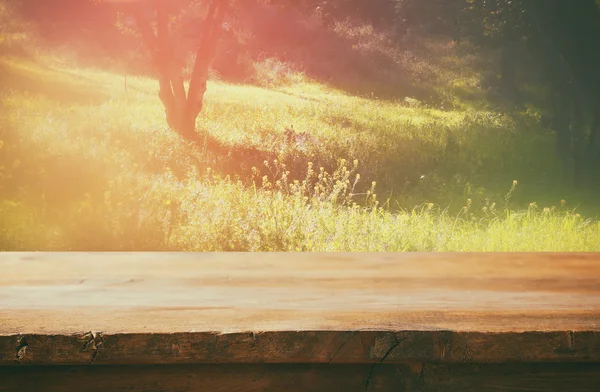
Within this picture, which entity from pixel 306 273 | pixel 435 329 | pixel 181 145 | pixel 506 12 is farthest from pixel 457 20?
pixel 435 329

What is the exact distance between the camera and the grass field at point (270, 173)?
3.48 metres

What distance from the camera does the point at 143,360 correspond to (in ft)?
3.26

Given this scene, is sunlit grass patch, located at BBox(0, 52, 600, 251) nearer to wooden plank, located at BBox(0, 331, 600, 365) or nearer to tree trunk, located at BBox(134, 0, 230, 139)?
tree trunk, located at BBox(134, 0, 230, 139)

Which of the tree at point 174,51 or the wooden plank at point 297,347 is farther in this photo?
the tree at point 174,51

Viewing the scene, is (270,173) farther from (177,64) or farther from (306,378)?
(306,378)

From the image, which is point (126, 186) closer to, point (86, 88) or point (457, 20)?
point (86, 88)

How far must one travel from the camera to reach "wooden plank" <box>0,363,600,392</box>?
3.44 ft

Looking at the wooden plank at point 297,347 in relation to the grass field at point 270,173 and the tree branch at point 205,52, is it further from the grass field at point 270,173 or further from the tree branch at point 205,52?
the tree branch at point 205,52

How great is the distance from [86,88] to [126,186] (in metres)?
0.58

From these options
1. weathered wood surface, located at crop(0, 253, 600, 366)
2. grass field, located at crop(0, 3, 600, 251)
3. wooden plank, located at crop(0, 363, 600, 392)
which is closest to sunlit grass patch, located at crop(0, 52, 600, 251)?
grass field, located at crop(0, 3, 600, 251)

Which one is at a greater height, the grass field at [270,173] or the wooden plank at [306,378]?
the wooden plank at [306,378]

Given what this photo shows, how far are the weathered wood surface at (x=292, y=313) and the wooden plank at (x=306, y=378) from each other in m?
0.06

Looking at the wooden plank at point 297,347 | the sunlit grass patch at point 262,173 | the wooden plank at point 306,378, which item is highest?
the wooden plank at point 297,347

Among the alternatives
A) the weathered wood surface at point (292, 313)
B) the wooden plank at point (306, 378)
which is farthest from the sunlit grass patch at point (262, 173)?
the wooden plank at point (306, 378)
